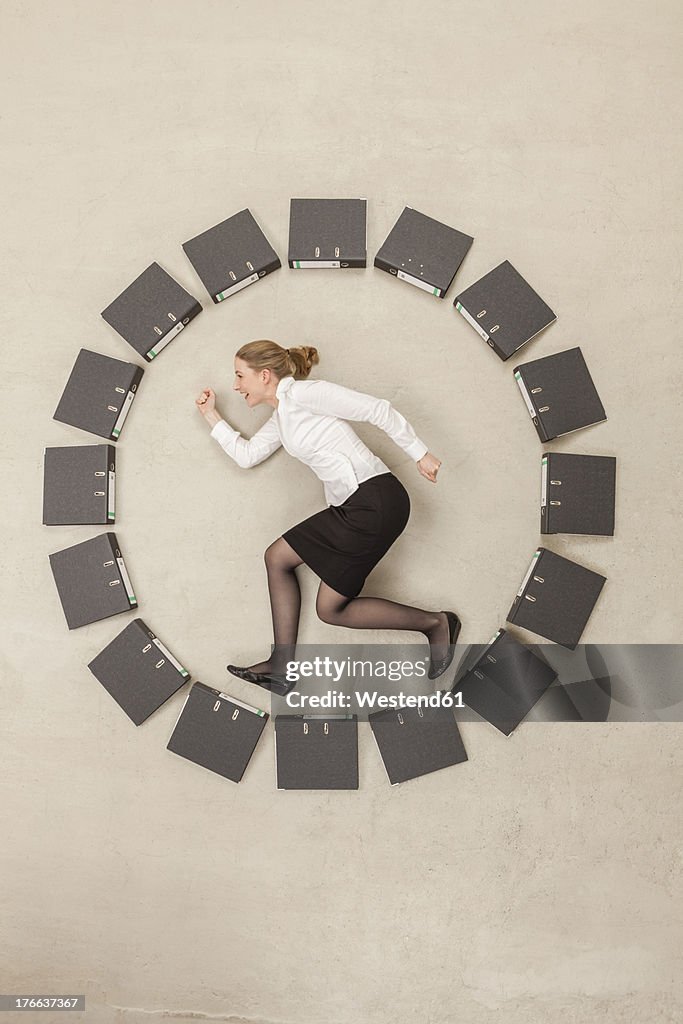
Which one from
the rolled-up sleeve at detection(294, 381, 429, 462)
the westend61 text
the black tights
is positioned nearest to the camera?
the rolled-up sleeve at detection(294, 381, 429, 462)

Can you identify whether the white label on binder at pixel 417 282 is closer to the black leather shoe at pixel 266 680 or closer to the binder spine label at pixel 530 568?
the binder spine label at pixel 530 568

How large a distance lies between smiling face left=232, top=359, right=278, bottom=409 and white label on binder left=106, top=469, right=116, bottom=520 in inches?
22.5

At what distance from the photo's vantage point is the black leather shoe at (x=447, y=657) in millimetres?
2424

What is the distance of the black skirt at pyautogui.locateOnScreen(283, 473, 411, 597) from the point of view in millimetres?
2285

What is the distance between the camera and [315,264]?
8.13 ft

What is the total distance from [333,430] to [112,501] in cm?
82

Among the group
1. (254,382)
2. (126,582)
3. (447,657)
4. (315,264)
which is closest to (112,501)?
(126,582)

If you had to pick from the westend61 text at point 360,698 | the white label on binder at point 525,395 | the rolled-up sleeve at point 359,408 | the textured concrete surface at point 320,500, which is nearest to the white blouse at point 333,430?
the rolled-up sleeve at point 359,408

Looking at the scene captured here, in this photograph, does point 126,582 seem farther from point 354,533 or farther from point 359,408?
point 359,408

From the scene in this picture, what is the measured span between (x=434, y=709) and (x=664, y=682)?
0.79m

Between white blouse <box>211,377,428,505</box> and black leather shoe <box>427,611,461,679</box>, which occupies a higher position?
white blouse <box>211,377,428,505</box>

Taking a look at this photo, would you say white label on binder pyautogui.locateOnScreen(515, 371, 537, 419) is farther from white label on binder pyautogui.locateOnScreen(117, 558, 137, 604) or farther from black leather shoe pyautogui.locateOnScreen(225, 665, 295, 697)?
white label on binder pyautogui.locateOnScreen(117, 558, 137, 604)

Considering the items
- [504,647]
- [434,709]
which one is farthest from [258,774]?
[504,647]

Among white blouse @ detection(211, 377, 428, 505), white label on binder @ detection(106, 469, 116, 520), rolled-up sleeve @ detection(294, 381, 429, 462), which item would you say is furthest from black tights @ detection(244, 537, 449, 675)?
white label on binder @ detection(106, 469, 116, 520)
